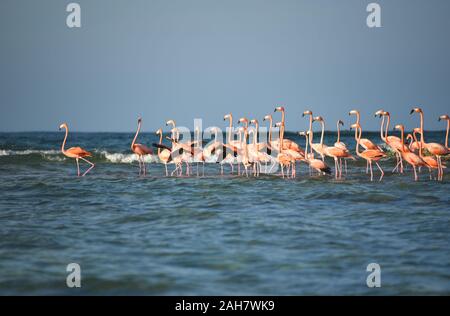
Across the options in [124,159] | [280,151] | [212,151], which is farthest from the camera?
[124,159]

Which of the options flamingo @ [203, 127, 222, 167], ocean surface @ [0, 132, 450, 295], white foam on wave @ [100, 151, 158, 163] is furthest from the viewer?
white foam on wave @ [100, 151, 158, 163]

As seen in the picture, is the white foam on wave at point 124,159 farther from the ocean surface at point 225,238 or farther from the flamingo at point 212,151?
the ocean surface at point 225,238

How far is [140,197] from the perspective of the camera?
13.0 metres

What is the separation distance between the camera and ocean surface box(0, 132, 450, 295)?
641 centimetres

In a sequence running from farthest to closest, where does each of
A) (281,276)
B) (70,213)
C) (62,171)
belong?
(62,171), (70,213), (281,276)

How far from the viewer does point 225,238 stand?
27.9ft

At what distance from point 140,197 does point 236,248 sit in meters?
5.45

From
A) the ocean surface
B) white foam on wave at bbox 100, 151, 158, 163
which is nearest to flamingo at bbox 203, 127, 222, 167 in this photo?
the ocean surface

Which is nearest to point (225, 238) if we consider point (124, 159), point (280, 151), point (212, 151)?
point (280, 151)

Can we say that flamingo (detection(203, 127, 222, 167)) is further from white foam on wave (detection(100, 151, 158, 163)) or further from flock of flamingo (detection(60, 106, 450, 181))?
white foam on wave (detection(100, 151, 158, 163))

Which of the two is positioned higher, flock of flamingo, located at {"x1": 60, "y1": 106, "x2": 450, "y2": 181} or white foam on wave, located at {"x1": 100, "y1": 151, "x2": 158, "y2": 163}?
flock of flamingo, located at {"x1": 60, "y1": 106, "x2": 450, "y2": 181}

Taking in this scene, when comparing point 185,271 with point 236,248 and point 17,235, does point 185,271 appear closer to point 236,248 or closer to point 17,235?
point 236,248

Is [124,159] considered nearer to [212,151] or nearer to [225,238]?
[212,151]
